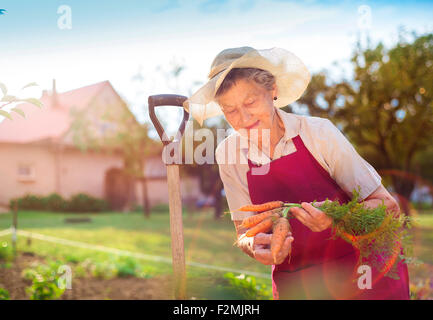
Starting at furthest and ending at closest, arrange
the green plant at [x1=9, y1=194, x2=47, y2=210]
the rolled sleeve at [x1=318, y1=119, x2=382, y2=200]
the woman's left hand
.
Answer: the green plant at [x1=9, y1=194, x2=47, y2=210], the rolled sleeve at [x1=318, y1=119, x2=382, y2=200], the woman's left hand

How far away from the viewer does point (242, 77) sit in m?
1.83

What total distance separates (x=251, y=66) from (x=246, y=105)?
0.68 feet

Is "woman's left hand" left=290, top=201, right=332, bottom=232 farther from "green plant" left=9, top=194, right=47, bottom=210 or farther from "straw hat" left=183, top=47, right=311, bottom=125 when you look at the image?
"green plant" left=9, top=194, right=47, bottom=210

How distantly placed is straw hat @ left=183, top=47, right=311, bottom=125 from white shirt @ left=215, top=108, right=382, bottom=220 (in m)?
0.22

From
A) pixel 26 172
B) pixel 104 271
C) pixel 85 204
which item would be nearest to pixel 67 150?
pixel 85 204

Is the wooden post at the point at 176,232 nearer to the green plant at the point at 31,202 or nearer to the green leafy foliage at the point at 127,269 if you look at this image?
the green leafy foliage at the point at 127,269

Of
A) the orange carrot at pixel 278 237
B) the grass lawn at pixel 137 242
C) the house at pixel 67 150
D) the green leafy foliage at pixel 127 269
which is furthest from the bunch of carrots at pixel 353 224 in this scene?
the house at pixel 67 150

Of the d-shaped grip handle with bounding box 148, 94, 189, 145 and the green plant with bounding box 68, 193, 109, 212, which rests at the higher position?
the d-shaped grip handle with bounding box 148, 94, 189, 145

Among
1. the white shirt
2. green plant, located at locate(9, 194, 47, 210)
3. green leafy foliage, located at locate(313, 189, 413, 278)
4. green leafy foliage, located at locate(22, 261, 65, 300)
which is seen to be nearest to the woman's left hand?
green leafy foliage, located at locate(313, 189, 413, 278)

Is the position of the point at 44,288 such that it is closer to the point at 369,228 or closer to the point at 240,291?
the point at 240,291

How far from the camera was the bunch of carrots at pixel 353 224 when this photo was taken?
145 centimetres

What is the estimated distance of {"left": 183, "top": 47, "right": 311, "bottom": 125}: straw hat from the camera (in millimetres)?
1840

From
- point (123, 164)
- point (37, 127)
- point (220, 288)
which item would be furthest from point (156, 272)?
point (123, 164)
